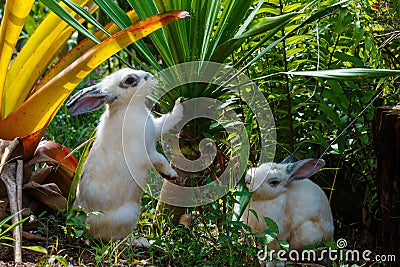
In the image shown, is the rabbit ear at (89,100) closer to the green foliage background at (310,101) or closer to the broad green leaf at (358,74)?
the green foliage background at (310,101)

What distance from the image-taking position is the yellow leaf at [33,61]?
10.5ft

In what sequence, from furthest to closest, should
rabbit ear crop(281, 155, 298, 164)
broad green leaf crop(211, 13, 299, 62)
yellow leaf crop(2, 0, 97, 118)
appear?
yellow leaf crop(2, 0, 97, 118) → rabbit ear crop(281, 155, 298, 164) → broad green leaf crop(211, 13, 299, 62)

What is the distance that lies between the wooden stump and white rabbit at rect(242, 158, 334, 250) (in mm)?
250

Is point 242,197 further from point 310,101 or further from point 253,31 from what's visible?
point 310,101

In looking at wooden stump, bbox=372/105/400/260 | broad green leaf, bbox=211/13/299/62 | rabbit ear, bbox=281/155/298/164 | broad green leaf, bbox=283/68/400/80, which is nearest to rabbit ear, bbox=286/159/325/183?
rabbit ear, bbox=281/155/298/164

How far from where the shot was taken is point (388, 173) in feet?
9.20

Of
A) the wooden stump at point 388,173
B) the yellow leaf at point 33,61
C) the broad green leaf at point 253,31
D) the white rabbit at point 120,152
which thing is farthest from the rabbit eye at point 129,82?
the wooden stump at point 388,173

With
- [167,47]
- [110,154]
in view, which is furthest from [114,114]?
[167,47]

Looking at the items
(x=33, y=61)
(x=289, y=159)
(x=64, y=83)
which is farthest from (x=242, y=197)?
(x=33, y=61)

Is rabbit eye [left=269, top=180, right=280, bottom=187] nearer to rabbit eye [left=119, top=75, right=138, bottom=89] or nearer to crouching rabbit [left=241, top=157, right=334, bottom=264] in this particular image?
crouching rabbit [left=241, top=157, right=334, bottom=264]

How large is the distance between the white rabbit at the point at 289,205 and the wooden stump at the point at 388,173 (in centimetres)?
25

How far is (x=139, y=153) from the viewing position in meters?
2.88

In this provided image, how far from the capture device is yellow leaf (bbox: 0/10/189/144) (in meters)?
2.61

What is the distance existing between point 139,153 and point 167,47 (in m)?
0.48
